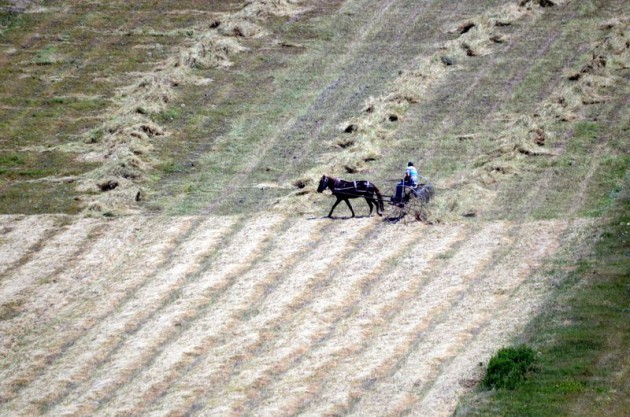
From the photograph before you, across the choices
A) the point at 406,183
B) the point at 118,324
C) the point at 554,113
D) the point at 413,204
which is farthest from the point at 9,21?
the point at 118,324

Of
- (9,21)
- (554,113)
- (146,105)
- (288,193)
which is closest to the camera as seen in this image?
(288,193)

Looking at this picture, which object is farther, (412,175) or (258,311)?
(412,175)

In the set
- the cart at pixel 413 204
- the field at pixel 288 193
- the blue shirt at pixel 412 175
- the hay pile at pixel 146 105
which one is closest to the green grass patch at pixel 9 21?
the field at pixel 288 193

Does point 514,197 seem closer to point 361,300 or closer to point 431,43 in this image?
point 361,300

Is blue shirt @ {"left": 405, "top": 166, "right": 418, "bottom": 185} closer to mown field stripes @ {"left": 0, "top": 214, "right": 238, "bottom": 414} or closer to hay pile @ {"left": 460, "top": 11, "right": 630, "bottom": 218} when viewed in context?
hay pile @ {"left": 460, "top": 11, "right": 630, "bottom": 218}

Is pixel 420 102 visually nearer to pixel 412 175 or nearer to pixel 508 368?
pixel 412 175

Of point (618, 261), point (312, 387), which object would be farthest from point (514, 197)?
point (312, 387)

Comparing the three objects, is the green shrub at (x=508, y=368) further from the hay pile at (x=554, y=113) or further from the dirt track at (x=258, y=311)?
the hay pile at (x=554, y=113)
